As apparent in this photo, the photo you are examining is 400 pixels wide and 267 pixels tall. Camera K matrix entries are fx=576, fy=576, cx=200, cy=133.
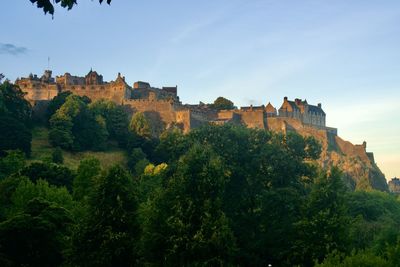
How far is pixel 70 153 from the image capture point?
85938mm

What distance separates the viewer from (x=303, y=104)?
138 m

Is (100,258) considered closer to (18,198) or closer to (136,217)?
(136,217)

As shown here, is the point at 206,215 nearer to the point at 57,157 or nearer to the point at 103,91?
the point at 57,157

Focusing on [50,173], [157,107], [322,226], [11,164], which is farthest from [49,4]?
[157,107]

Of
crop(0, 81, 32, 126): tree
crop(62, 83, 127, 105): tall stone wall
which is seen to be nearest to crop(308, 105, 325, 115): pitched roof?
crop(62, 83, 127, 105): tall stone wall

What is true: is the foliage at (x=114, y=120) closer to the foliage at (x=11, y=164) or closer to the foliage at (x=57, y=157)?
the foliage at (x=57, y=157)

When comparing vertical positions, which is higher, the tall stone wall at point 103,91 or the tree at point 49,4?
the tall stone wall at point 103,91

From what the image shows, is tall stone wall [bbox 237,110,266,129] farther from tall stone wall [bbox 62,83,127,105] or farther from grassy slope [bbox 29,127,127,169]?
grassy slope [bbox 29,127,127,169]

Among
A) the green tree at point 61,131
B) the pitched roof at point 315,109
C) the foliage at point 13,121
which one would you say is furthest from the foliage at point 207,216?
the pitched roof at point 315,109

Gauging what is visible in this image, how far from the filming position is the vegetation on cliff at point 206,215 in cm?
3572

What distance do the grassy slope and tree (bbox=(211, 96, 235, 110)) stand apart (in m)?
42.0

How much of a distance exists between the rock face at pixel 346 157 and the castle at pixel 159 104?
4.60 ft

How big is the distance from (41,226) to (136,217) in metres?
6.21

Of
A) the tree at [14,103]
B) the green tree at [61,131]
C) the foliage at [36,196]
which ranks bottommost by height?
the foliage at [36,196]
